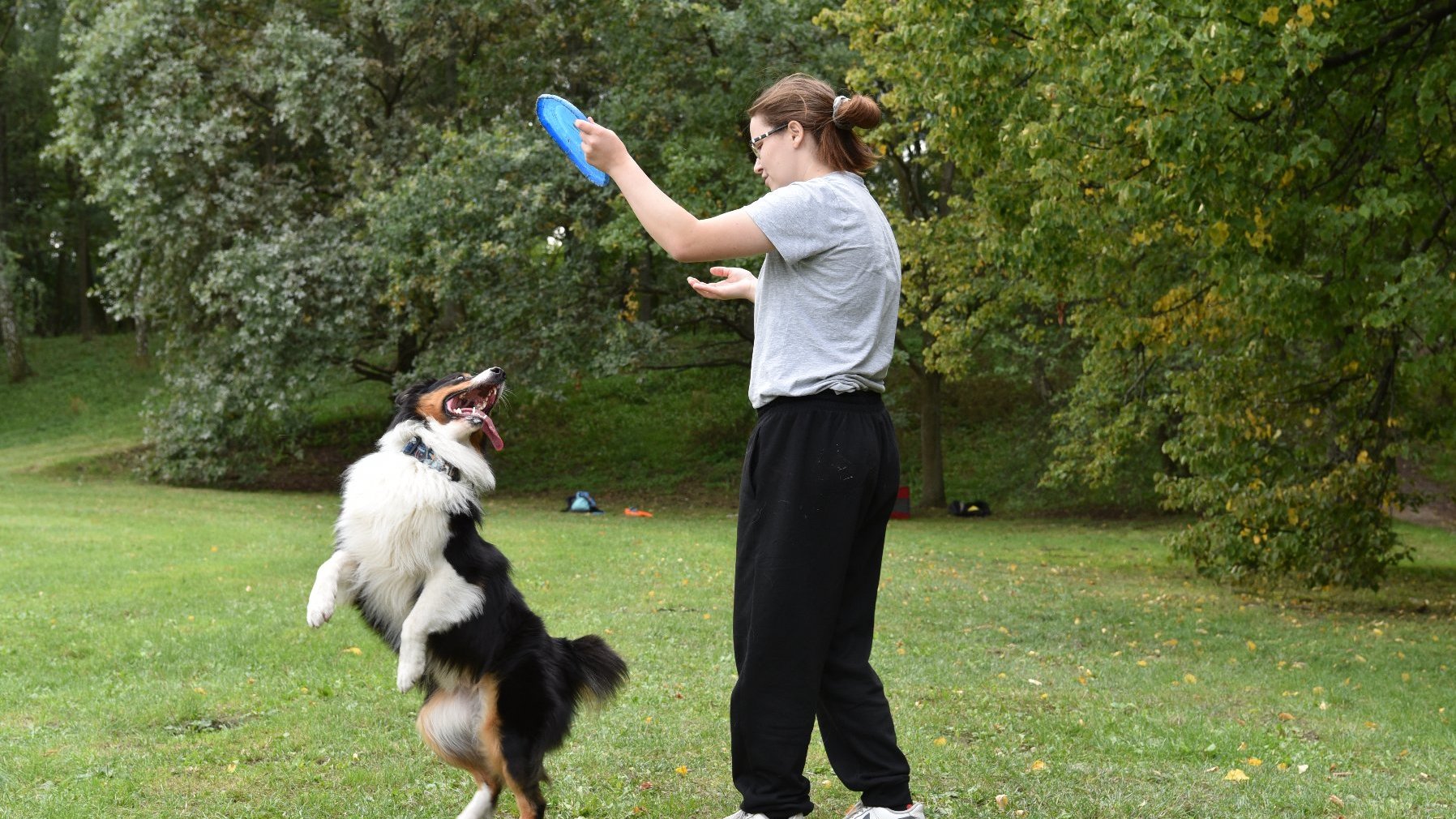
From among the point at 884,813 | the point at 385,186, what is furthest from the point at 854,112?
the point at 385,186

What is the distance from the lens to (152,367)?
35406 mm

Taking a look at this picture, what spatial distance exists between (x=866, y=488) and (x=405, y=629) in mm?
1617

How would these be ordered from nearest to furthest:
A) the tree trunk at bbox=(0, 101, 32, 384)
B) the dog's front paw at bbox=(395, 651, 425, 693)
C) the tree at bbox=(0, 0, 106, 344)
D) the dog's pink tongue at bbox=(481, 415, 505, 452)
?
the dog's front paw at bbox=(395, 651, 425, 693) → the dog's pink tongue at bbox=(481, 415, 505, 452) → the tree trunk at bbox=(0, 101, 32, 384) → the tree at bbox=(0, 0, 106, 344)

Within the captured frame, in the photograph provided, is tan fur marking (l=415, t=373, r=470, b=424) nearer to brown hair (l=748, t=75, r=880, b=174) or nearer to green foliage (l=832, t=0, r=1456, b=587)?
brown hair (l=748, t=75, r=880, b=174)

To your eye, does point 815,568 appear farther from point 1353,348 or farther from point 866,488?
point 1353,348

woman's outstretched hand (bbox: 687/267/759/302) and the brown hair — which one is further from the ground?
the brown hair

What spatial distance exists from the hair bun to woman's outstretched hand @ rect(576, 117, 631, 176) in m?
0.66

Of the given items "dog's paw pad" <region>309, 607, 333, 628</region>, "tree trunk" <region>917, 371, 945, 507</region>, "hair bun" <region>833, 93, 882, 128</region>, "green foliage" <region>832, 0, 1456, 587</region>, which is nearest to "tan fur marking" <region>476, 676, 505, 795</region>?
"dog's paw pad" <region>309, 607, 333, 628</region>

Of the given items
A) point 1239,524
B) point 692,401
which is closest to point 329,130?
point 692,401

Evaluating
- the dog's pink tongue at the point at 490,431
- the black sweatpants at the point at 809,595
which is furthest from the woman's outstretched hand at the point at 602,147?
the dog's pink tongue at the point at 490,431

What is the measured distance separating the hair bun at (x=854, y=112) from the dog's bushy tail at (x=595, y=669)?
2086 millimetres

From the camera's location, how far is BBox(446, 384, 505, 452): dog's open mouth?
172 inches

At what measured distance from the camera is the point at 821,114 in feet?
11.7

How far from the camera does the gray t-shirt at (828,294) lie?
3.44m
